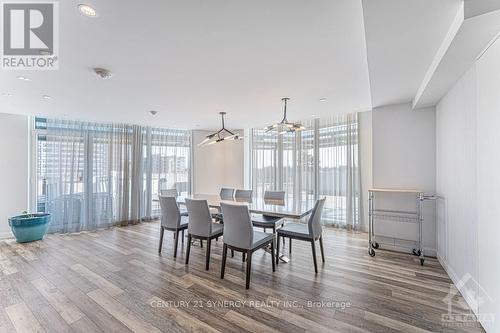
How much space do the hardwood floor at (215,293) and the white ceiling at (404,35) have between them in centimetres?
236

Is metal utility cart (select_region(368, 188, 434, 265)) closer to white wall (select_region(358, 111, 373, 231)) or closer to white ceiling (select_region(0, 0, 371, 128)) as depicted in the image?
white wall (select_region(358, 111, 373, 231))

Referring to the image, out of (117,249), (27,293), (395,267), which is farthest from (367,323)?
(117,249)

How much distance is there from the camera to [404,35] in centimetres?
176

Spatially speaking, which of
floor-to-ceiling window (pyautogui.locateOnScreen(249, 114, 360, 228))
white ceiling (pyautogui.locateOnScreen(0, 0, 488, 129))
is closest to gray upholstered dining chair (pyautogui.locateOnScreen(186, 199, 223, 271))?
white ceiling (pyautogui.locateOnScreen(0, 0, 488, 129))

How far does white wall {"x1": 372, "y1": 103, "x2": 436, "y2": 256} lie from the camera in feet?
11.2

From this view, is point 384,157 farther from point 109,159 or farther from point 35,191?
point 35,191

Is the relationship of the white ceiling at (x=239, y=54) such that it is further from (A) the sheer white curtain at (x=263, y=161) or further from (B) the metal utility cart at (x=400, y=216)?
(A) the sheer white curtain at (x=263, y=161)

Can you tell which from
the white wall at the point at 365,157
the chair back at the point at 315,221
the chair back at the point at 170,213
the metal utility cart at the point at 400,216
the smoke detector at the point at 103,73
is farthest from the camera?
the white wall at the point at 365,157

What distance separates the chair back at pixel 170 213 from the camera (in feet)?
11.5

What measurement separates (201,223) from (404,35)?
9.63ft

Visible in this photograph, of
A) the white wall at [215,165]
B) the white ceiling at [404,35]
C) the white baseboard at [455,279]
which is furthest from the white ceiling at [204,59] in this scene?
the white baseboard at [455,279]

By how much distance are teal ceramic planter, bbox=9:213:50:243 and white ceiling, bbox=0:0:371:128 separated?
2.01 m

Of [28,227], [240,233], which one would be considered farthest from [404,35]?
[28,227]

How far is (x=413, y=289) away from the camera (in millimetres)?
2498
